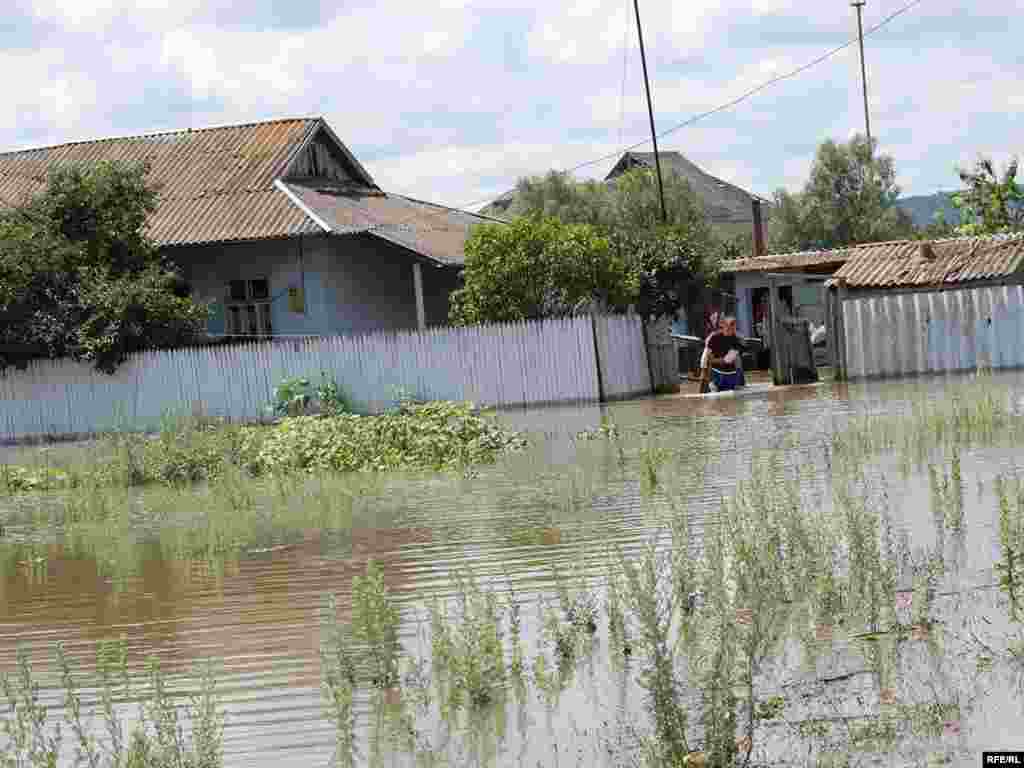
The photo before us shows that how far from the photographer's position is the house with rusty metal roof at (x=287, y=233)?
35.1m

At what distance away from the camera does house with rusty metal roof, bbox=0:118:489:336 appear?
3509 centimetres

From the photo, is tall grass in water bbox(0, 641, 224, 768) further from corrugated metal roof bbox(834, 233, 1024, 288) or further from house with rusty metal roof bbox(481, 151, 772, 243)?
house with rusty metal roof bbox(481, 151, 772, 243)

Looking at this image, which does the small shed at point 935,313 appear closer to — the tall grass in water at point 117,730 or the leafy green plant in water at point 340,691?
the leafy green plant in water at point 340,691

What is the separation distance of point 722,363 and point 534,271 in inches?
143

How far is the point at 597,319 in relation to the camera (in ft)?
95.8

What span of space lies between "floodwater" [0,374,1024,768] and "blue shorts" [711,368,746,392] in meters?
8.91

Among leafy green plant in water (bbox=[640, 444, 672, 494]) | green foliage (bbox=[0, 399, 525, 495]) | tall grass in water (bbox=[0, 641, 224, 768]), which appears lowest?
tall grass in water (bbox=[0, 641, 224, 768])

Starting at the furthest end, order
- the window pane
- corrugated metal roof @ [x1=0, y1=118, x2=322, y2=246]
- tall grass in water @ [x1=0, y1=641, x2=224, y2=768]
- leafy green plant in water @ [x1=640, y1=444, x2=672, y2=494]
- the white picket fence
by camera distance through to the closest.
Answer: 1. the window pane
2. corrugated metal roof @ [x1=0, y1=118, x2=322, y2=246]
3. the white picket fence
4. leafy green plant in water @ [x1=640, y1=444, x2=672, y2=494]
5. tall grass in water @ [x1=0, y1=641, x2=224, y2=768]

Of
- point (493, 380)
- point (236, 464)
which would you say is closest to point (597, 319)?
point (493, 380)

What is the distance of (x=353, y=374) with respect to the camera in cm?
3025

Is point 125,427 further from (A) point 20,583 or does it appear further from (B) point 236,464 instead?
(A) point 20,583

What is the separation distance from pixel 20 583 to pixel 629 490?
516 centimetres

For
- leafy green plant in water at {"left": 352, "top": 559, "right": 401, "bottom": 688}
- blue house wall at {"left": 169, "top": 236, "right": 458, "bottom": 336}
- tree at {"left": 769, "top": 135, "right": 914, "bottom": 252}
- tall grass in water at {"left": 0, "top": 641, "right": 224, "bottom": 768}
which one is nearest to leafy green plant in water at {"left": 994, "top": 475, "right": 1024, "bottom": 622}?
leafy green plant in water at {"left": 352, "top": 559, "right": 401, "bottom": 688}

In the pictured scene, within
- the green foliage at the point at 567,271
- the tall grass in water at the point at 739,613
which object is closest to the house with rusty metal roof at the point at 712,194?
the green foliage at the point at 567,271
